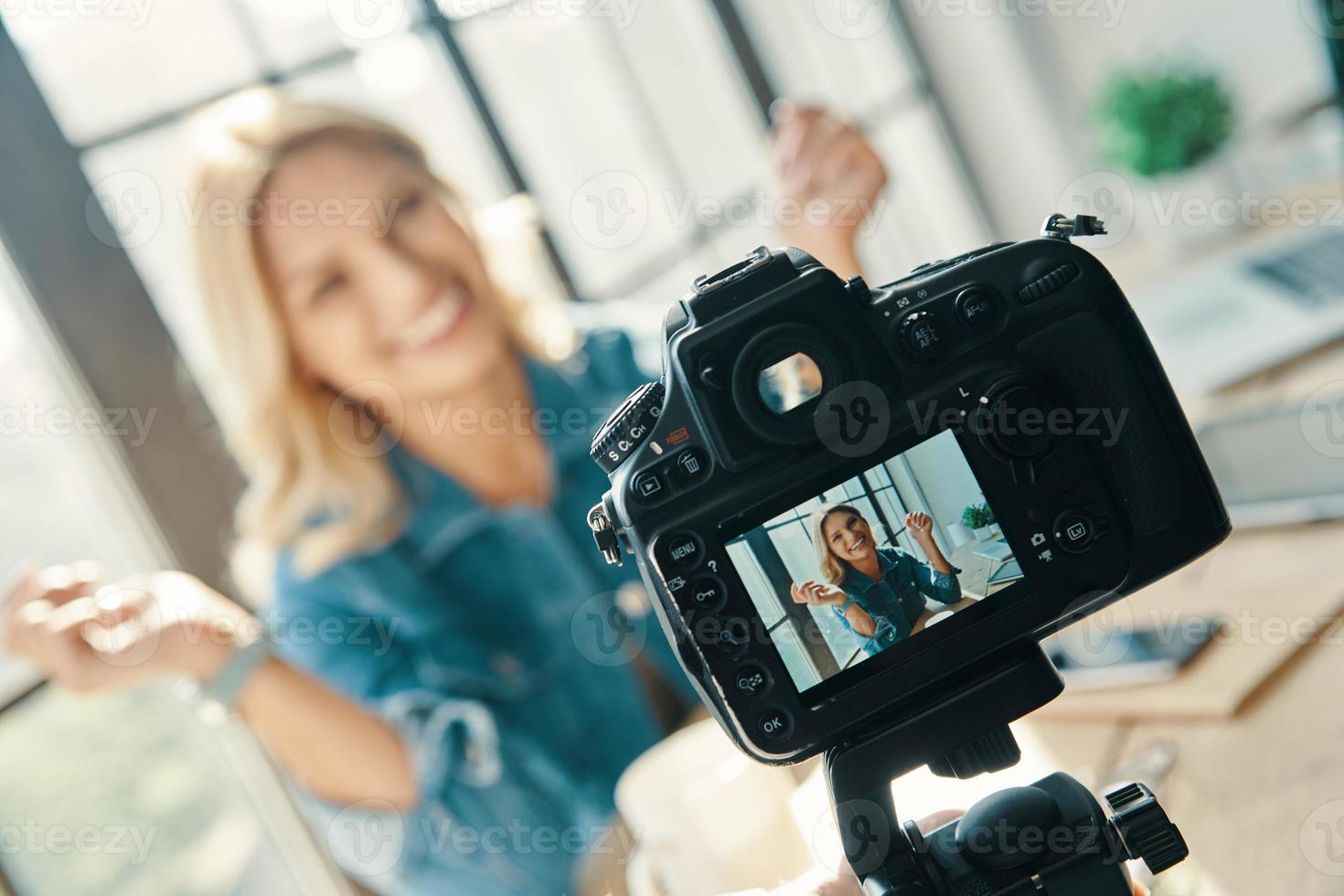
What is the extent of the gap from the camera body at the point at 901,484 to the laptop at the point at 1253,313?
603mm

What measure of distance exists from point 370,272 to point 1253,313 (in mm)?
910

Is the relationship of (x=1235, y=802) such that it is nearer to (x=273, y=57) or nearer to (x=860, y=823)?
(x=860, y=823)

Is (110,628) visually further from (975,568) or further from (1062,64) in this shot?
(1062,64)

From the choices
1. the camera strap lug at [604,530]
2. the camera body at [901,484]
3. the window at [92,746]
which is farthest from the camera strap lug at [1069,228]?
the window at [92,746]

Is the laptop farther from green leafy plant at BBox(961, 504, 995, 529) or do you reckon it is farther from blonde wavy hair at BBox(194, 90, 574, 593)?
blonde wavy hair at BBox(194, 90, 574, 593)

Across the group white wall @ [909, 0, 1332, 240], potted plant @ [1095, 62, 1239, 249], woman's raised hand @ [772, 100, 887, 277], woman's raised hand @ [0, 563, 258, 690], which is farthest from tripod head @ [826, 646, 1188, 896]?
white wall @ [909, 0, 1332, 240]

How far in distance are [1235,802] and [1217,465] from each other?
42 centimetres

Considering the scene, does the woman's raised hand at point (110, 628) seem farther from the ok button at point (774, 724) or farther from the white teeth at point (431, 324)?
the ok button at point (774, 724)

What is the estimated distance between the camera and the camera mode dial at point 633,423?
19.1 inches

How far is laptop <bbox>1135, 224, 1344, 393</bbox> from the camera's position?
1067 mm

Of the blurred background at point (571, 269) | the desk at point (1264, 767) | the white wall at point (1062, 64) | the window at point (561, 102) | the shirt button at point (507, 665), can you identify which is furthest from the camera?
the white wall at point (1062, 64)

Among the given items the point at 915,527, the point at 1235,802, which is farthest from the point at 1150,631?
the point at 915,527

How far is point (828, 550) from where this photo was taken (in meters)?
0.45

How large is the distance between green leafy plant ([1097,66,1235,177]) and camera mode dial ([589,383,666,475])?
1440mm
